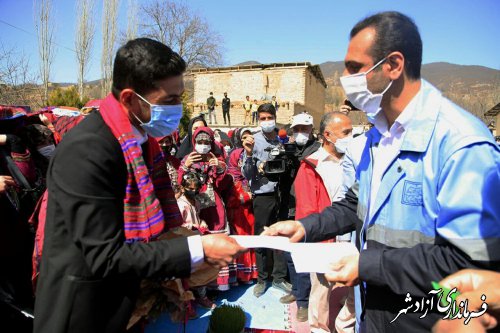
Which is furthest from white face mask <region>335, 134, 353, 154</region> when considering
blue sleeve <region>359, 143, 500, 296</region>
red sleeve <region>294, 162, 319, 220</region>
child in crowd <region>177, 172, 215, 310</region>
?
blue sleeve <region>359, 143, 500, 296</region>

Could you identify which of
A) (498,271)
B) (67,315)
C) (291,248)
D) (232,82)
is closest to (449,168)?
(498,271)

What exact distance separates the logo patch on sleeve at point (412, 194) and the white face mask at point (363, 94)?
0.50 meters

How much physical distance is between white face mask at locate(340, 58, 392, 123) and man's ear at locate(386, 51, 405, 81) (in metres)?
0.08

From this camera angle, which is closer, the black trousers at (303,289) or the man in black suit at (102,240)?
the man in black suit at (102,240)

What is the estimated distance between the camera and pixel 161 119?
5.83 ft

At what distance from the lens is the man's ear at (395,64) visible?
5.10 ft

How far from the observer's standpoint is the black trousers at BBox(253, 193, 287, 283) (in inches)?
177

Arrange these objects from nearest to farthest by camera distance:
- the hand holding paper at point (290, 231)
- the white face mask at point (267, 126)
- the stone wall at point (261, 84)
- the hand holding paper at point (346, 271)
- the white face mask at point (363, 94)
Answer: the hand holding paper at point (346, 271)
the white face mask at point (363, 94)
the hand holding paper at point (290, 231)
the white face mask at point (267, 126)
the stone wall at point (261, 84)

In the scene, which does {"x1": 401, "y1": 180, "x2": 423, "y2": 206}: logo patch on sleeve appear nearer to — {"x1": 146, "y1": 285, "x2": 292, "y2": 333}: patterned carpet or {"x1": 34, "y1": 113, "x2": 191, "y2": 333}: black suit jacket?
{"x1": 34, "y1": 113, "x2": 191, "y2": 333}: black suit jacket

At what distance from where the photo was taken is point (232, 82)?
34.7m

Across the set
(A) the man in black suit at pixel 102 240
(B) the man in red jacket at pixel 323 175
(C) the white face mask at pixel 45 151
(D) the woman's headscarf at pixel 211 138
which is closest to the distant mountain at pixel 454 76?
(D) the woman's headscarf at pixel 211 138

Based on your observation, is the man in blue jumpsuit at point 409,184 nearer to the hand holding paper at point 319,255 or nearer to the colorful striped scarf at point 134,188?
the hand holding paper at point 319,255

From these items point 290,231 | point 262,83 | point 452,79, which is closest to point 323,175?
point 290,231

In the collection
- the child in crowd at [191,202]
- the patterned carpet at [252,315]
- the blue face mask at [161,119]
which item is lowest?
the patterned carpet at [252,315]
